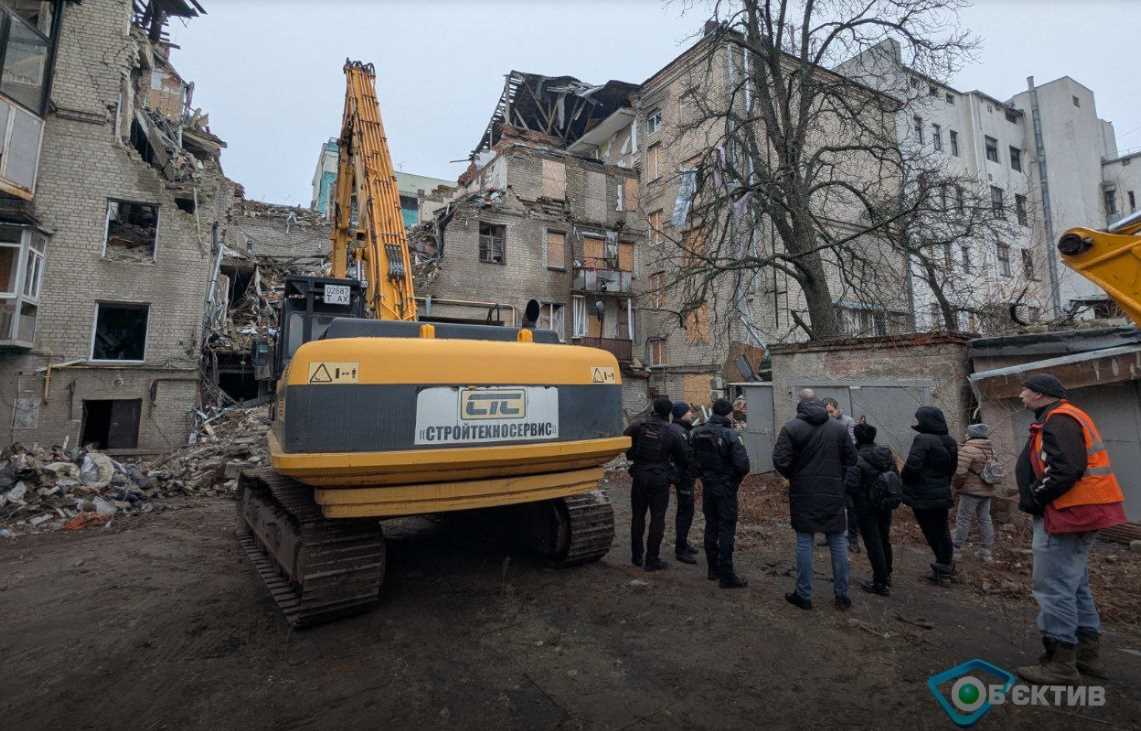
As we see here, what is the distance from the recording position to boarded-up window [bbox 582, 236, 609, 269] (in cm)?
2352

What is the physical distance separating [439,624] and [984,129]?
124 ft

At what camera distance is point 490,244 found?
848 inches

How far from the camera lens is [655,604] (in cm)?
425

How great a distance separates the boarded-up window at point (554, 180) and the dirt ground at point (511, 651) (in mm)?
20768

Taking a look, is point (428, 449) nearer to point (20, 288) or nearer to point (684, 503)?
point (684, 503)

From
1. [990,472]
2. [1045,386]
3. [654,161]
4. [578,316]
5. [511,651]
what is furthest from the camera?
[654,161]

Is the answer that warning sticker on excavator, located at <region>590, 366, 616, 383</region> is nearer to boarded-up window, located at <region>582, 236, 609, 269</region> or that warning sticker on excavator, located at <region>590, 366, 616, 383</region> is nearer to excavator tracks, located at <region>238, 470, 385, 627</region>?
excavator tracks, located at <region>238, 470, 385, 627</region>

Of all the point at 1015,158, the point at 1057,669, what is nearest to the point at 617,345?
the point at 1057,669

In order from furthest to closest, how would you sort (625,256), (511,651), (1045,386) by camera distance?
(625,256) < (511,651) < (1045,386)

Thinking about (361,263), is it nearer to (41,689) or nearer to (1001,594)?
(41,689)

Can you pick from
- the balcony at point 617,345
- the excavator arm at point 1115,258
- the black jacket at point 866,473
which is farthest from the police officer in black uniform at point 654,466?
the balcony at point 617,345

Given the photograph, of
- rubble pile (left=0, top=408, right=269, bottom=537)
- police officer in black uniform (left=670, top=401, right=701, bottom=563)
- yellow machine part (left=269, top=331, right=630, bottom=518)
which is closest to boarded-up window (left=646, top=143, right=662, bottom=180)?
rubble pile (left=0, top=408, right=269, bottom=537)

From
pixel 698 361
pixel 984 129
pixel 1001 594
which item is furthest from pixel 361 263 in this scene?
pixel 984 129

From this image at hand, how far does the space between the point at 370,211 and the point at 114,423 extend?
1076 cm
